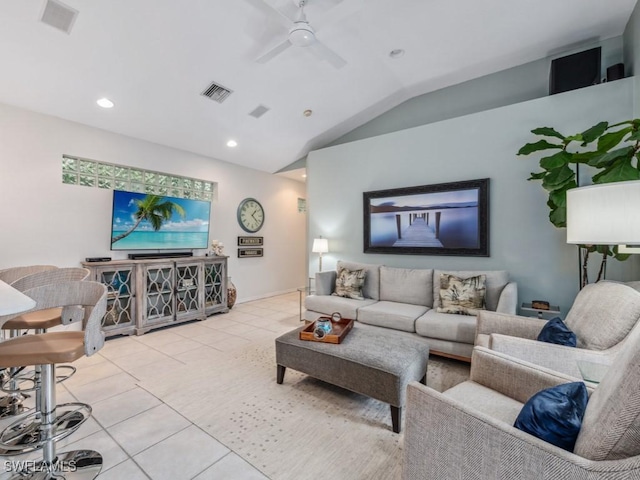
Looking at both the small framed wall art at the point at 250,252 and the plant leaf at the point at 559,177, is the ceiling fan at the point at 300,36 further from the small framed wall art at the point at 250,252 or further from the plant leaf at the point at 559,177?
the small framed wall art at the point at 250,252

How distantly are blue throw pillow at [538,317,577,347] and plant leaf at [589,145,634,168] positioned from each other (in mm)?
1367

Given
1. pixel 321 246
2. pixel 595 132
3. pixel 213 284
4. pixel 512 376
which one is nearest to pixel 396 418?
pixel 512 376

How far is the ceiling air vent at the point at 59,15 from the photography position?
94.2 inches

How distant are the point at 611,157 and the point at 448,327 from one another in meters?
1.92

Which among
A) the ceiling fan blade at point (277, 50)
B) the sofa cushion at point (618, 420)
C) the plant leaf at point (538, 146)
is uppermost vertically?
the ceiling fan blade at point (277, 50)

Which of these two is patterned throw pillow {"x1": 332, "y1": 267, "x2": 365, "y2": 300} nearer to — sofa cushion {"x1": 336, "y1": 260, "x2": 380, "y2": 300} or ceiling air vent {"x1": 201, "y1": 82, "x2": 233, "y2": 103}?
Answer: sofa cushion {"x1": 336, "y1": 260, "x2": 380, "y2": 300}

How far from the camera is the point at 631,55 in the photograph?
3.02 meters

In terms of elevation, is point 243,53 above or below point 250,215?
above

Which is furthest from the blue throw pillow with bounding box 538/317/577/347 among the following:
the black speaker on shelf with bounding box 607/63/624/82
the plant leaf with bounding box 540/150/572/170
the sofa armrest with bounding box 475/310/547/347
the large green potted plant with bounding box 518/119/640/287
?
the black speaker on shelf with bounding box 607/63/624/82

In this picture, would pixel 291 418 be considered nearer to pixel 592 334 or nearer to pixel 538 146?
pixel 592 334

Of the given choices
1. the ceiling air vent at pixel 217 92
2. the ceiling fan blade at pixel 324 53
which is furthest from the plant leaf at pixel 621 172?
the ceiling air vent at pixel 217 92

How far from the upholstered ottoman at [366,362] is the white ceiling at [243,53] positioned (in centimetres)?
274

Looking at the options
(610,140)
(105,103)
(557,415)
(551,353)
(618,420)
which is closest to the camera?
(618,420)

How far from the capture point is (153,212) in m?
4.26
